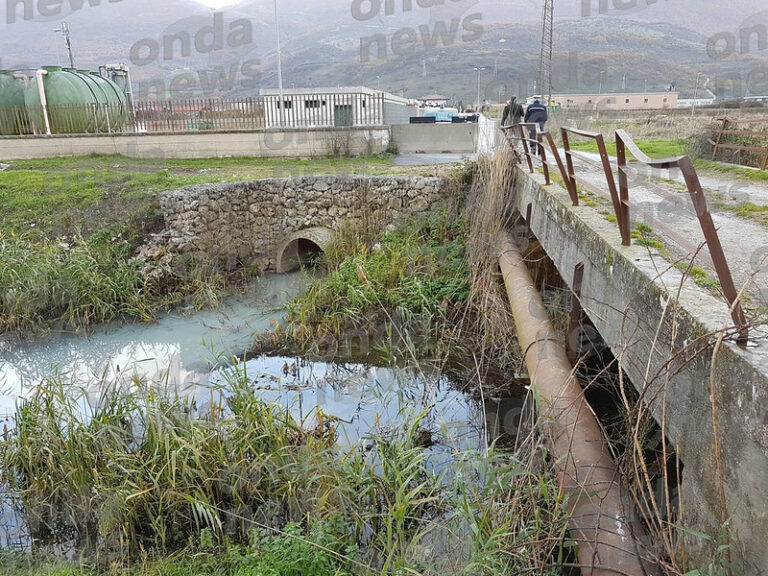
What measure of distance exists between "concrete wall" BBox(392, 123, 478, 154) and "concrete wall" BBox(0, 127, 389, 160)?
4.84 feet

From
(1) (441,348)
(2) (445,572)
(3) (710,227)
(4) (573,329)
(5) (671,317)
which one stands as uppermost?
(3) (710,227)

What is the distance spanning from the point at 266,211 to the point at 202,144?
4.84 metres

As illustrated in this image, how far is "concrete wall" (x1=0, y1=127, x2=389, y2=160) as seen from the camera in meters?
16.1

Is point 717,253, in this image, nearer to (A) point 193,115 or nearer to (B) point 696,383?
(B) point 696,383

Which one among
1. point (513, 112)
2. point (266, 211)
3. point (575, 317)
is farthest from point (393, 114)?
point (575, 317)

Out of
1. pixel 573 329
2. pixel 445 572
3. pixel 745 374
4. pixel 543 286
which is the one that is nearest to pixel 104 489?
pixel 445 572

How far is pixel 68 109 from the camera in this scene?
1733 centimetres

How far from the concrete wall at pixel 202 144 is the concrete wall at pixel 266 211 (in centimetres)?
369

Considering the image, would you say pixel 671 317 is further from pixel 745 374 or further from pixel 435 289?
pixel 435 289

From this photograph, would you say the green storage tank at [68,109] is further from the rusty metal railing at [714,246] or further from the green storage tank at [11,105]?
the rusty metal railing at [714,246]

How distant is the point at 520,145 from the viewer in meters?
9.55

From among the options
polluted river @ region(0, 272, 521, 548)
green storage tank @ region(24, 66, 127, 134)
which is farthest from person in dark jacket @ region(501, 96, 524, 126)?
green storage tank @ region(24, 66, 127, 134)

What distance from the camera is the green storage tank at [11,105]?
1720 cm

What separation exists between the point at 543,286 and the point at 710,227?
5.57 meters
